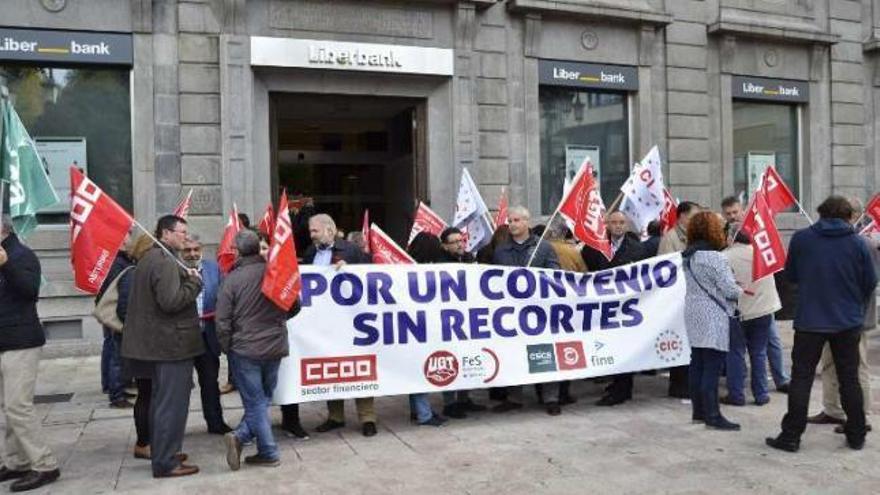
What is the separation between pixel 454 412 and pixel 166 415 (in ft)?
8.74

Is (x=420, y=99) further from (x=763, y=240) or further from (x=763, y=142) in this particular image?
(x=763, y=142)

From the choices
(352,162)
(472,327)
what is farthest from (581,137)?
(472,327)

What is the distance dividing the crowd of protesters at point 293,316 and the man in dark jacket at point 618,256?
22 mm

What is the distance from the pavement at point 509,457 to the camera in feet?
17.6

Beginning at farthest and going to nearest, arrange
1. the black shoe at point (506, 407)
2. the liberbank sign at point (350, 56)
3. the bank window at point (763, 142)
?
the bank window at point (763, 142)
the liberbank sign at point (350, 56)
the black shoe at point (506, 407)

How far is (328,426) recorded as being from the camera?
22.8 feet

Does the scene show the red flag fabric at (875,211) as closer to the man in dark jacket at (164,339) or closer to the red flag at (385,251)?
the red flag at (385,251)

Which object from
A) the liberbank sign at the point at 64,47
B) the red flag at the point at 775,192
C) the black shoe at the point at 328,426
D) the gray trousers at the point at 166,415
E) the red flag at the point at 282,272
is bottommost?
the black shoe at the point at 328,426

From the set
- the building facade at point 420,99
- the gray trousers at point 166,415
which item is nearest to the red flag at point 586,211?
Result: the gray trousers at point 166,415

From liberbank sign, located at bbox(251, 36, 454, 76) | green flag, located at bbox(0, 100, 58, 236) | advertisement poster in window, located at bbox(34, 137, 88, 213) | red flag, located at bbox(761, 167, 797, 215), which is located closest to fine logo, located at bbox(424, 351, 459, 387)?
green flag, located at bbox(0, 100, 58, 236)

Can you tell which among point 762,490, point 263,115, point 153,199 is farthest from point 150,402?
point 263,115

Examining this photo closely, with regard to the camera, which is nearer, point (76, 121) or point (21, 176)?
point (21, 176)

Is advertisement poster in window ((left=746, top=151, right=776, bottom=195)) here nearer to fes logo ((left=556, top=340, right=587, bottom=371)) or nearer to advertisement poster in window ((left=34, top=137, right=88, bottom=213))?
fes logo ((left=556, top=340, right=587, bottom=371))

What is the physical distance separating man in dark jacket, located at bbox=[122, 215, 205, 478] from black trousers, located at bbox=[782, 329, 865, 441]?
446cm
